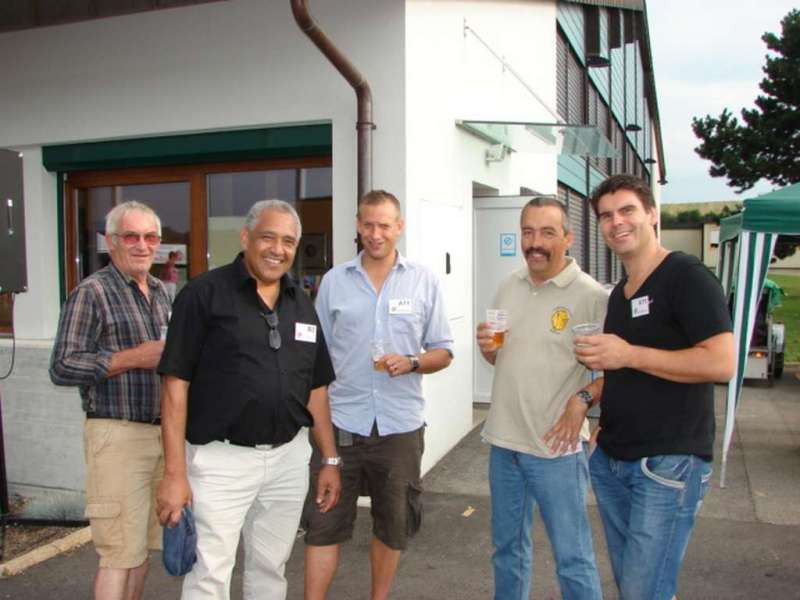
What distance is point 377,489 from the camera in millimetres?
3383

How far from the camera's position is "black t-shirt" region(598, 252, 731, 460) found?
234 centimetres

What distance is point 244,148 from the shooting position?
5.83 metres

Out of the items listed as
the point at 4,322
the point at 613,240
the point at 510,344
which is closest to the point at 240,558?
the point at 510,344

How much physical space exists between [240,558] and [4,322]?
4200 mm

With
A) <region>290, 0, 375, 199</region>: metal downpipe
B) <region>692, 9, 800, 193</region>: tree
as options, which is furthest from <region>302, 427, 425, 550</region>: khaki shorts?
<region>692, 9, 800, 193</region>: tree

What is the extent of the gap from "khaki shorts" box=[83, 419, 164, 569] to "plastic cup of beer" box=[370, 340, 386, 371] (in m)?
1.00

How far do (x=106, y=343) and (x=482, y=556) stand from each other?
8.64ft

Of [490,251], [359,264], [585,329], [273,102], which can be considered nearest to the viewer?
[585,329]

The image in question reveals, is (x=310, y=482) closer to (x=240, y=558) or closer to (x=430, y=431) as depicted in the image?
(x=240, y=558)

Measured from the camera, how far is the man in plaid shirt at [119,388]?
294 cm

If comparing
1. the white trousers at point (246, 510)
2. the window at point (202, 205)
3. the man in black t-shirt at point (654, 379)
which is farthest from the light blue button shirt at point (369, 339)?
the window at point (202, 205)

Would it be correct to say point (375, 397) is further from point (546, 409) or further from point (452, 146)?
point (452, 146)

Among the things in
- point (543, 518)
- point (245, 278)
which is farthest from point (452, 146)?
point (543, 518)

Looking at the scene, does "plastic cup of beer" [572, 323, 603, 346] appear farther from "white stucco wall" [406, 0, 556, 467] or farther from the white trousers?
"white stucco wall" [406, 0, 556, 467]
